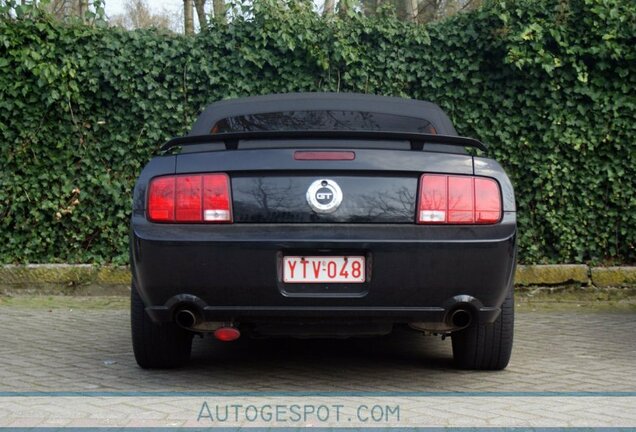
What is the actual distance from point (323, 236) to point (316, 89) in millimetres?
4674

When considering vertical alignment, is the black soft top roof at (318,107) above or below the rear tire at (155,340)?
above

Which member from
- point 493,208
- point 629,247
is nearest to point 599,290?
point 629,247

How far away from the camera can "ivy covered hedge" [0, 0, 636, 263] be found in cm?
910

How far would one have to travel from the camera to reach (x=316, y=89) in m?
9.35

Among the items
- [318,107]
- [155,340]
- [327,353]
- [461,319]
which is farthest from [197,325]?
[318,107]

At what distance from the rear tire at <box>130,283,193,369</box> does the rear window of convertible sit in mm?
1268

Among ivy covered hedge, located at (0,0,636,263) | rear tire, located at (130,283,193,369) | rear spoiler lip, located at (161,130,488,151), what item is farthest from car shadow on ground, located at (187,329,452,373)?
ivy covered hedge, located at (0,0,636,263)

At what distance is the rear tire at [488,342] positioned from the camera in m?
5.54

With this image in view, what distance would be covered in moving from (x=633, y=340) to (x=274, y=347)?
2.47 m
